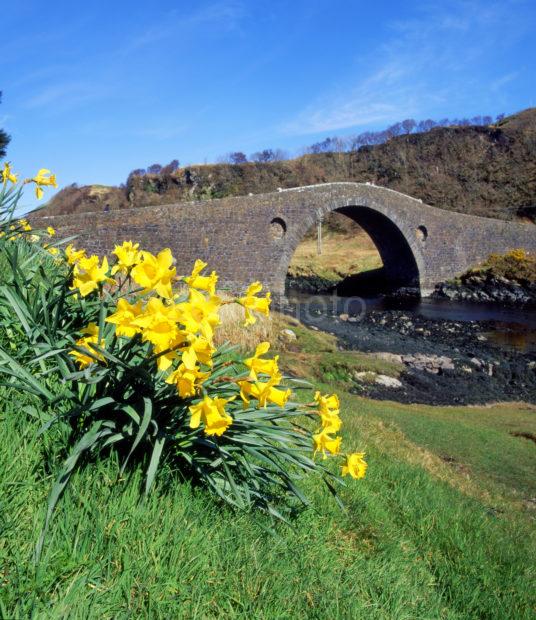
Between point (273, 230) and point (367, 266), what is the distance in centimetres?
1392

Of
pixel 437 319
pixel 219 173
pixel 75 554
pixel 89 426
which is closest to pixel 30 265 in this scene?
pixel 89 426

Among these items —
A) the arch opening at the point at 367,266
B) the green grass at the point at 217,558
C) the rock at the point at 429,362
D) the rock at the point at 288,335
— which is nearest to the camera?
the green grass at the point at 217,558

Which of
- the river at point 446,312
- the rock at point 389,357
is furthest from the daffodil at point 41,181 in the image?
the river at point 446,312

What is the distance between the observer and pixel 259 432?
223 centimetres

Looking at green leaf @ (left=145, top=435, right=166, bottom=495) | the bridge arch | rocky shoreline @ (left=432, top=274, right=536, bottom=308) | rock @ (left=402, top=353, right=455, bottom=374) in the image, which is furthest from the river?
green leaf @ (left=145, top=435, right=166, bottom=495)

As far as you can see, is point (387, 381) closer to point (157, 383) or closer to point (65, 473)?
point (157, 383)

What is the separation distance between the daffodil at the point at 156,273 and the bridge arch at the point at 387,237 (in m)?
21.2

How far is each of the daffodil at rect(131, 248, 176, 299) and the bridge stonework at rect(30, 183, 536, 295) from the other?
1399cm

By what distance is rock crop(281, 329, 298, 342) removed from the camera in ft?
36.9

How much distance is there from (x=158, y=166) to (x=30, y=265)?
7338 centimetres

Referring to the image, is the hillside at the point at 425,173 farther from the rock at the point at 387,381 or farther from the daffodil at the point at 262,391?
the daffodil at the point at 262,391

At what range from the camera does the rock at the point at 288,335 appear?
11247 mm

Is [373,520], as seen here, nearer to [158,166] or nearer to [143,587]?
[143,587]

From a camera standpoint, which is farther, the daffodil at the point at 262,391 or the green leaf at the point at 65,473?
the daffodil at the point at 262,391
